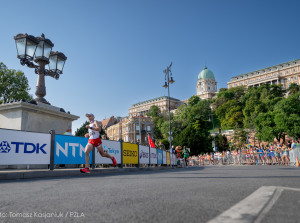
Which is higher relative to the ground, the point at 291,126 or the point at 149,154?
the point at 291,126

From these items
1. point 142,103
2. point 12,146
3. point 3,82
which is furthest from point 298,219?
point 142,103

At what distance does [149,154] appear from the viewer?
14.6 metres

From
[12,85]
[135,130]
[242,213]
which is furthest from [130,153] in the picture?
[135,130]

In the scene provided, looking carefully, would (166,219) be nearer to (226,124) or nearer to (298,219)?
(298,219)

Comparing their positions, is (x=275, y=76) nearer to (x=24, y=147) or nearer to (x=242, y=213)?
(x=24, y=147)

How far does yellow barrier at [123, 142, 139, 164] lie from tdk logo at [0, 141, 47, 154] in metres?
4.54

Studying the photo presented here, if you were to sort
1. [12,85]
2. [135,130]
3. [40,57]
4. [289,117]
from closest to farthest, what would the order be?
1. [40,57]
2. [12,85]
3. [289,117]
4. [135,130]

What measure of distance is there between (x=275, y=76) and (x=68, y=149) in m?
124

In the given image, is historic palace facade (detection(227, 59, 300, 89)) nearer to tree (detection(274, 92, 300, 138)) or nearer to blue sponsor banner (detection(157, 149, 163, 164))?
tree (detection(274, 92, 300, 138))

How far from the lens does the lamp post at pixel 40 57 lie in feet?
28.7

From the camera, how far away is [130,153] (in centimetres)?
1218

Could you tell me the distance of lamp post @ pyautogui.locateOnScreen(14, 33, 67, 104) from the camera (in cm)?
874

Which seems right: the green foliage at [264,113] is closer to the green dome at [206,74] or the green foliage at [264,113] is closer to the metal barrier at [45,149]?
the green dome at [206,74]

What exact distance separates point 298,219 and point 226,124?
85729 mm
